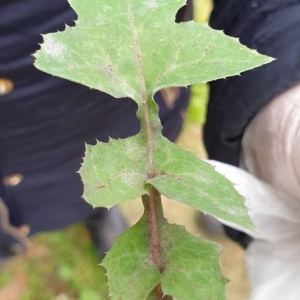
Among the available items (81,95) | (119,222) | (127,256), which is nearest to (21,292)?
(119,222)

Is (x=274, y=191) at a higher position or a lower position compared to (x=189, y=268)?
lower

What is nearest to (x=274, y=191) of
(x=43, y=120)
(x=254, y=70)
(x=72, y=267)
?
(x=254, y=70)

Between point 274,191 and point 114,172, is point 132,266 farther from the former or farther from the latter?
point 274,191

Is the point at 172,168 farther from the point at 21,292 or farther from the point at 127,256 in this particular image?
the point at 21,292

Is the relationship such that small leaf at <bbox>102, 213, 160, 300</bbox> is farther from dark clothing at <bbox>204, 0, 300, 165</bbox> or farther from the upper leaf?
dark clothing at <bbox>204, 0, 300, 165</bbox>

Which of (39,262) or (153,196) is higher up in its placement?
(153,196)

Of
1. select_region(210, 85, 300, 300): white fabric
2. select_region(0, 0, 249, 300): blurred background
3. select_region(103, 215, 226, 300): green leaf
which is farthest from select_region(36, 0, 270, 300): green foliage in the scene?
select_region(0, 0, 249, 300): blurred background
